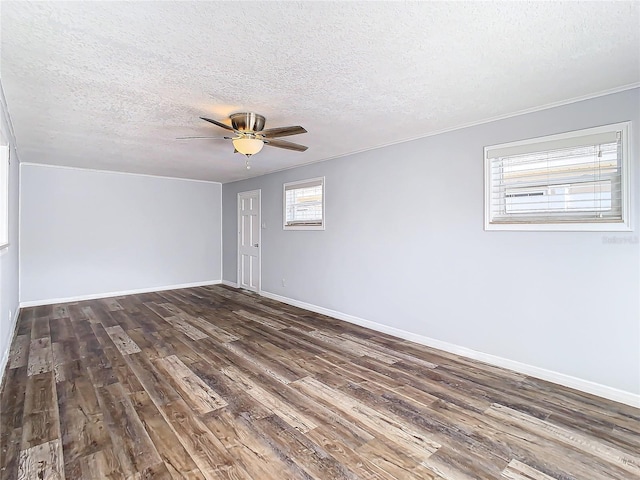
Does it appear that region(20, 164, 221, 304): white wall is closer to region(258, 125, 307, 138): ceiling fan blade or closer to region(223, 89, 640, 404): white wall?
region(223, 89, 640, 404): white wall

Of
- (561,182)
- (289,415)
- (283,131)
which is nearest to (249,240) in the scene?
(283,131)

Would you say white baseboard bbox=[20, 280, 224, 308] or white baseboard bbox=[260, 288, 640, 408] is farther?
white baseboard bbox=[20, 280, 224, 308]

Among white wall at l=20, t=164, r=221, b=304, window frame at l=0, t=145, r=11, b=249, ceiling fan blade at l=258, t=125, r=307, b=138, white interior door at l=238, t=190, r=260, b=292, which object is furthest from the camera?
white interior door at l=238, t=190, r=260, b=292

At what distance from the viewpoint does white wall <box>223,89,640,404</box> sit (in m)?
2.58

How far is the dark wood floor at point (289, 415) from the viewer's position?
1845mm

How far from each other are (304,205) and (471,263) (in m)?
2.87

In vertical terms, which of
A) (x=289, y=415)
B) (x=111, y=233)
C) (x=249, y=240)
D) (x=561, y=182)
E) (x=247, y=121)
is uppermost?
(x=247, y=121)

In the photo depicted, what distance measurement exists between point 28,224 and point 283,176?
4262mm

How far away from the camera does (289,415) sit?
2.33 metres

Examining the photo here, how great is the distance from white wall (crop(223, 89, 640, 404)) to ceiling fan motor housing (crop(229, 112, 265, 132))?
1763 mm

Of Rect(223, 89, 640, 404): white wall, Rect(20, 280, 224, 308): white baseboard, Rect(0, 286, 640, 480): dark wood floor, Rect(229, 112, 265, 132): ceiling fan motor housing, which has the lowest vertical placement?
Rect(0, 286, 640, 480): dark wood floor

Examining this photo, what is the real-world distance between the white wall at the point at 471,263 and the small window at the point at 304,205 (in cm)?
18

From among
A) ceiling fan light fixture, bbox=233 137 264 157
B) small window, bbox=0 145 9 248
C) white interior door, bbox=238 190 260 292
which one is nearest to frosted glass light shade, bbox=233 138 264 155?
ceiling fan light fixture, bbox=233 137 264 157

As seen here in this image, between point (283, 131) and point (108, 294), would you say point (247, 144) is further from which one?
point (108, 294)
